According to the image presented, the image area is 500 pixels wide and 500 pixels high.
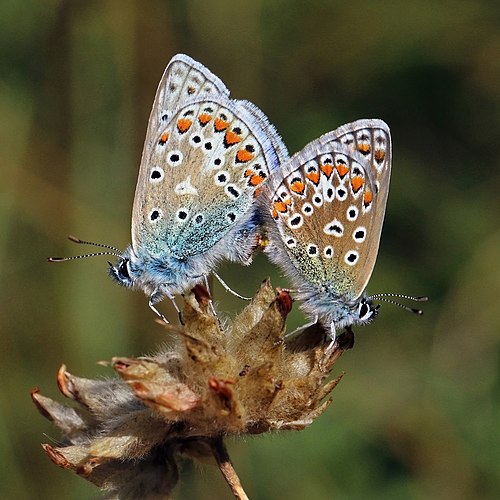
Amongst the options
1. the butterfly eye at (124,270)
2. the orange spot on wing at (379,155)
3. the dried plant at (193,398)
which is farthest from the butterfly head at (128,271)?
the orange spot on wing at (379,155)

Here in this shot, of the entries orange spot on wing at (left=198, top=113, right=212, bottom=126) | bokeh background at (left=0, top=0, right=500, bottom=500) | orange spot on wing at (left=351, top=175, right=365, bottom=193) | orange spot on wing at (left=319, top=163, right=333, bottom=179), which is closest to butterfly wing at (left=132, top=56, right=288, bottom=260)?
orange spot on wing at (left=198, top=113, right=212, bottom=126)

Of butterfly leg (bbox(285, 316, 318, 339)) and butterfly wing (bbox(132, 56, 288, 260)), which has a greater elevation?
butterfly wing (bbox(132, 56, 288, 260))

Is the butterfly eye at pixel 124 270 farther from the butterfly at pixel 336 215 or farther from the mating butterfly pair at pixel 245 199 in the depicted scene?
the butterfly at pixel 336 215

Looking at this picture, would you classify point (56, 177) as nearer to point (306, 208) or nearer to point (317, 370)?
point (306, 208)

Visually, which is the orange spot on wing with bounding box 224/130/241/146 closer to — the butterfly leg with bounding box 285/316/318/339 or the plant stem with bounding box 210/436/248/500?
the butterfly leg with bounding box 285/316/318/339

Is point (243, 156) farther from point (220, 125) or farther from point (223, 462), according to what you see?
point (223, 462)

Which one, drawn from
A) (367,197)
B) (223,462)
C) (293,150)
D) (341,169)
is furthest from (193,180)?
(293,150)
